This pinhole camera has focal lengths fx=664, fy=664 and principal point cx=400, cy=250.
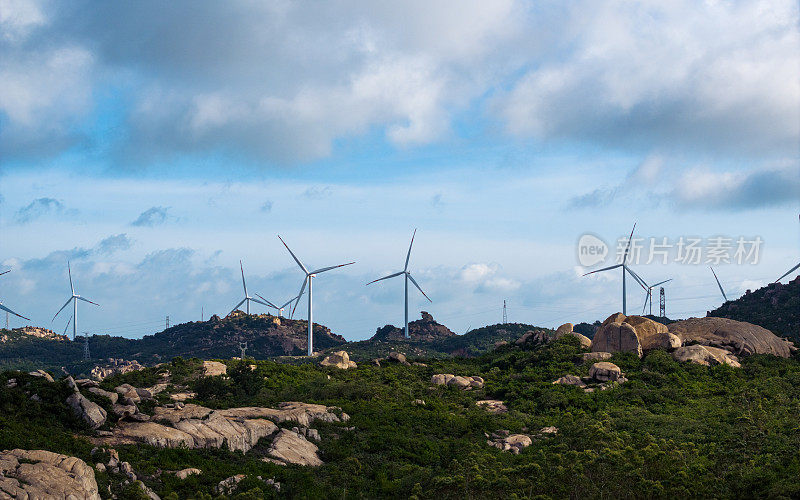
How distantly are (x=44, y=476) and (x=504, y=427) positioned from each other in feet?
105

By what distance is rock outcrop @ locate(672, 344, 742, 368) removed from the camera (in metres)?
71.2

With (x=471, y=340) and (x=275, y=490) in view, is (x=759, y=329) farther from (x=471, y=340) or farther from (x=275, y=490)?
(x=471, y=340)

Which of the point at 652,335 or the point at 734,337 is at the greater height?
the point at 652,335

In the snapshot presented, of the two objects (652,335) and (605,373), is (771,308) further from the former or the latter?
(605,373)

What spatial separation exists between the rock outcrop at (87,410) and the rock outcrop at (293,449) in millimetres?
9618

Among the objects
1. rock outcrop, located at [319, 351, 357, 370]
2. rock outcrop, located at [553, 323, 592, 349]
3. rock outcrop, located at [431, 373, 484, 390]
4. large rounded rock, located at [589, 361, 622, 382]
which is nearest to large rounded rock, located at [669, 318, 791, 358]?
rock outcrop, located at [553, 323, 592, 349]

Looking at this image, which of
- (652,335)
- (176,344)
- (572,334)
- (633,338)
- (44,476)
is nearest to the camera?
(44,476)

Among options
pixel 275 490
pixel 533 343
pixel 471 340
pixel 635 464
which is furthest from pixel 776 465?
pixel 471 340

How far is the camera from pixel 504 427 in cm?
4969

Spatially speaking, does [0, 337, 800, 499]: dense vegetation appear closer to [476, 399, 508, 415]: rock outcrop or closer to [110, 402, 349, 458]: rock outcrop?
[476, 399, 508, 415]: rock outcrop

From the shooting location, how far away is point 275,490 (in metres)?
32.1

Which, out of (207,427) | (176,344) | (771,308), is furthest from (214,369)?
(176,344)

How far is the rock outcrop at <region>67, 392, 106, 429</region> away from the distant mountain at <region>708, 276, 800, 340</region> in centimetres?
11124

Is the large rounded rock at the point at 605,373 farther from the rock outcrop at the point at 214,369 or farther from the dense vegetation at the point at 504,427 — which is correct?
the rock outcrop at the point at 214,369
